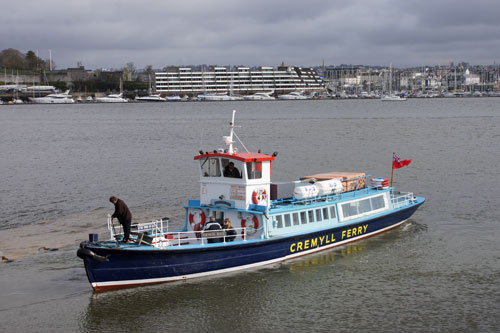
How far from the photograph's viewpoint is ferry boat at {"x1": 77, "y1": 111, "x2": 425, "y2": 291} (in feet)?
69.5

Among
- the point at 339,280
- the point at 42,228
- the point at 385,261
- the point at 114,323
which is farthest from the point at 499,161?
the point at 114,323

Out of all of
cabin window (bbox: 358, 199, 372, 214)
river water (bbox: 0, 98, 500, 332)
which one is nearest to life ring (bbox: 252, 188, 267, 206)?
river water (bbox: 0, 98, 500, 332)

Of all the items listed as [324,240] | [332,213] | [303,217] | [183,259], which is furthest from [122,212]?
[332,213]

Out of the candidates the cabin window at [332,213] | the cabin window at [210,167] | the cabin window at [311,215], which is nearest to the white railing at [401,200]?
the cabin window at [332,213]

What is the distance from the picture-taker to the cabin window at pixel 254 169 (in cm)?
2409

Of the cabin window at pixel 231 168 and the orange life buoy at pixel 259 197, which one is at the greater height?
the cabin window at pixel 231 168

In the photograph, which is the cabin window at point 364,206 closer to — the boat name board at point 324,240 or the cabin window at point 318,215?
the boat name board at point 324,240

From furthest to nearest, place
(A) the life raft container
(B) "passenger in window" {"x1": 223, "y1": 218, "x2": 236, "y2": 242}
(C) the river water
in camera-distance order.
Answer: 1. (A) the life raft container
2. (B) "passenger in window" {"x1": 223, "y1": 218, "x2": 236, "y2": 242}
3. (C) the river water

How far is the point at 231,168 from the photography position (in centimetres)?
2425

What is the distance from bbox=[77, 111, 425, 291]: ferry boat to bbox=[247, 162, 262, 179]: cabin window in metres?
0.04

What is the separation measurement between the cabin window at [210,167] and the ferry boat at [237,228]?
42 mm

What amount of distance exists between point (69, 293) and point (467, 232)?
1945 cm

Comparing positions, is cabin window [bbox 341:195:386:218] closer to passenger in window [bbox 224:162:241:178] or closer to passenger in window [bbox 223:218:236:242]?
passenger in window [bbox 224:162:241:178]

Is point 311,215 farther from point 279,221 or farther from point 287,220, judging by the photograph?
point 279,221
